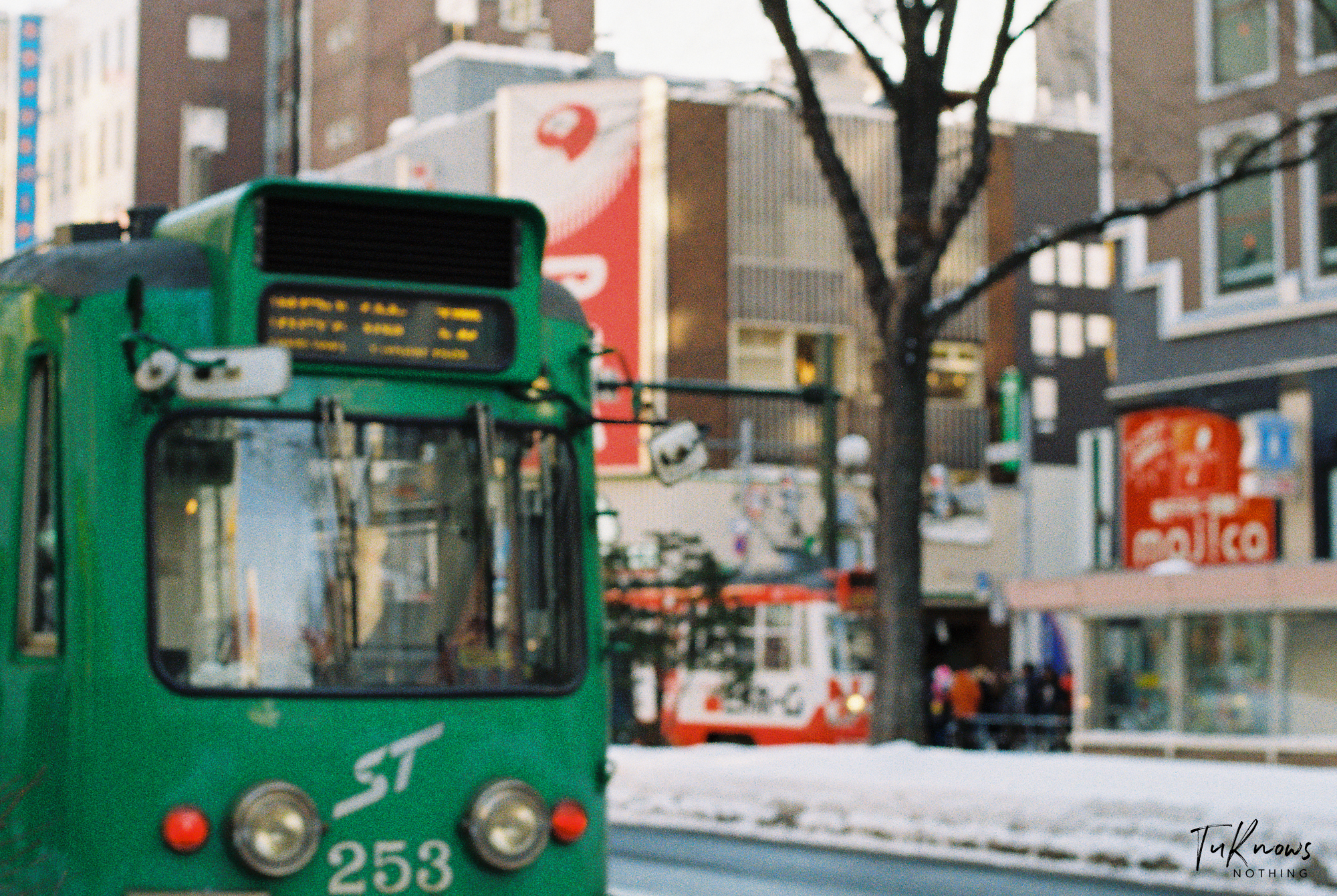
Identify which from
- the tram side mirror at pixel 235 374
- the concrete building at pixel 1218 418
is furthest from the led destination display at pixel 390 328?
Result: the concrete building at pixel 1218 418

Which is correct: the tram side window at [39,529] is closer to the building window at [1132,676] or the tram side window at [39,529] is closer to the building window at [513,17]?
the building window at [1132,676]

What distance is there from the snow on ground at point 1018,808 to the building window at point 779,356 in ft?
92.7

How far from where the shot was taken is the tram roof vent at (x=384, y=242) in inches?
285

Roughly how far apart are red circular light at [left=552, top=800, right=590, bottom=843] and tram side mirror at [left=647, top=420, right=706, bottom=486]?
3.93 ft

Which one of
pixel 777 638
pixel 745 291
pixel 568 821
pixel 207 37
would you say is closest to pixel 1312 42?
pixel 777 638

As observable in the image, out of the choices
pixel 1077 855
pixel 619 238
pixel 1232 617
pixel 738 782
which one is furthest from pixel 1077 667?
pixel 619 238

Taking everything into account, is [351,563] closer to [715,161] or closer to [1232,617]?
[1232,617]

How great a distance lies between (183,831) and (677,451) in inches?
84.8

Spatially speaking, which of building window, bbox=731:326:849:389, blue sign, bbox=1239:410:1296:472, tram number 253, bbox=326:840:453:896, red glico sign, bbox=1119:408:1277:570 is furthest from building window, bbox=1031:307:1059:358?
tram number 253, bbox=326:840:453:896

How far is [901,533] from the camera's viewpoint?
21.1 meters

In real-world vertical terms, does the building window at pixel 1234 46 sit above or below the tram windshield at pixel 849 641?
above

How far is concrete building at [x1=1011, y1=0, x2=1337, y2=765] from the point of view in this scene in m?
28.5

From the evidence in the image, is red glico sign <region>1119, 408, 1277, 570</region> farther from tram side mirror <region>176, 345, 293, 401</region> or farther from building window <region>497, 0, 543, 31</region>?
building window <region>497, 0, 543, 31</region>

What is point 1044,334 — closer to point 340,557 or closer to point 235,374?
point 340,557
